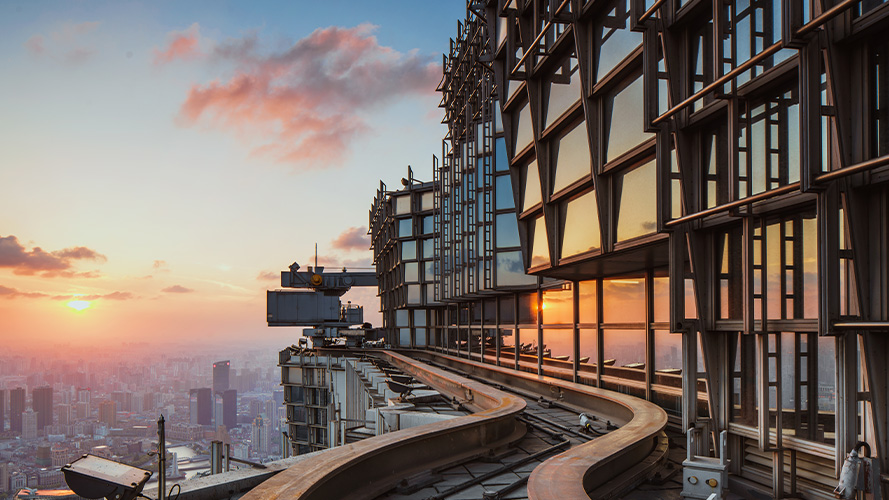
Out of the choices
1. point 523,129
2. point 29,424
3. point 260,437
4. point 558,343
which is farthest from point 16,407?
point 523,129

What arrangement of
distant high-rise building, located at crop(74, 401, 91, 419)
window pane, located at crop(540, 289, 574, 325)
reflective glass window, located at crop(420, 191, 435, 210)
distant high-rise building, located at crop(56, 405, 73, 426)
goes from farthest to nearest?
distant high-rise building, located at crop(74, 401, 91, 419) < distant high-rise building, located at crop(56, 405, 73, 426) < reflective glass window, located at crop(420, 191, 435, 210) < window pane, located at crop(540, 289, 574, 325)

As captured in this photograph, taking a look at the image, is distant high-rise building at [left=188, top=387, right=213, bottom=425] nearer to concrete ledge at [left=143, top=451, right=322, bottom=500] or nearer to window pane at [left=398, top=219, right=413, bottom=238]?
window pane at [left=398, top=219, right=413, bottom=238]

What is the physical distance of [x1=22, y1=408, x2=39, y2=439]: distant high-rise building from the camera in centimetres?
7006

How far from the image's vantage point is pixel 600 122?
14375 millimetres

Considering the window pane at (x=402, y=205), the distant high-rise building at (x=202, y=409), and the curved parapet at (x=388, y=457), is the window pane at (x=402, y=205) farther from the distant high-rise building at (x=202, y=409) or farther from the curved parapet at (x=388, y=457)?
the distant high-rise building at (x=202, y=409)

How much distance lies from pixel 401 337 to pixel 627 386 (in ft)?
135

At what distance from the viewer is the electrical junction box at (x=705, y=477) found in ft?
28.3

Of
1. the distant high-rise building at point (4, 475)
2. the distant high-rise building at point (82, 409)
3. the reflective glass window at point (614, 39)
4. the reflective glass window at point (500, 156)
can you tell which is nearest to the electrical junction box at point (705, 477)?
the reflective glass window at point (614, 39)

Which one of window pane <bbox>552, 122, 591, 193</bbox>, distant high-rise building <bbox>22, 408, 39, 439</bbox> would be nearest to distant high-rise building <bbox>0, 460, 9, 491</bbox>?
window pane <bbox>552, 122, 591, 193</bbox>

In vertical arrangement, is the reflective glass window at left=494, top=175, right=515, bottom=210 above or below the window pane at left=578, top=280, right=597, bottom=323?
above

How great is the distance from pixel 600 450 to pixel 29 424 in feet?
276

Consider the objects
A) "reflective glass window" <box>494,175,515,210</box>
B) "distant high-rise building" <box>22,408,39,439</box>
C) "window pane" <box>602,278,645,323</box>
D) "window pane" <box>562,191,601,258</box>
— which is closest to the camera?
"window pane" <box>562,191,601,258</box>

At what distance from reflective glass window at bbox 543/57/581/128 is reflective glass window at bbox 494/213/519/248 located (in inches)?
299

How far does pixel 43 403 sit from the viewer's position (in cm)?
8069
